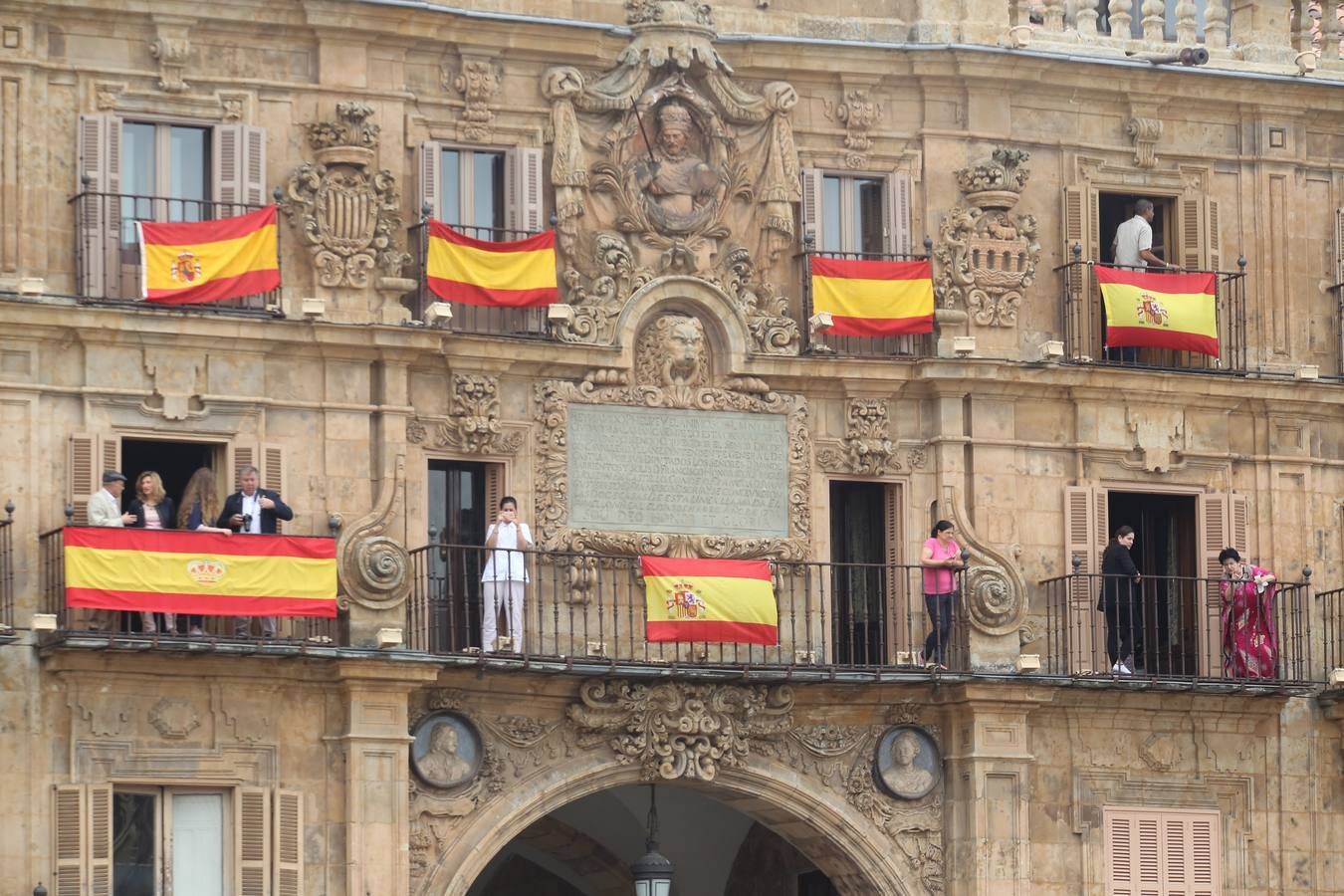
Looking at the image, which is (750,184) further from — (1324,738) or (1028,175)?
(1324,738)

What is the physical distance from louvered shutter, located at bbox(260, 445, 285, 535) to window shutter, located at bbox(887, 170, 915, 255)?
6.74 metres

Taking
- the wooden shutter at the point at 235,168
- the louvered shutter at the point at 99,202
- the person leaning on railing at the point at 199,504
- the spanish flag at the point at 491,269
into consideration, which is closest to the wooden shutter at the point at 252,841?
the person leaning on railing at the point at 199,504

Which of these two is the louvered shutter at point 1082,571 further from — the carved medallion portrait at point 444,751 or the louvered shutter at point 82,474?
the louvered shutter at point 82,474

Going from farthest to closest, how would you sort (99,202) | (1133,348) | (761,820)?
(1133,348) → (761,820) → (99,202)

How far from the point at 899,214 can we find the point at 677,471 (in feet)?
11.8

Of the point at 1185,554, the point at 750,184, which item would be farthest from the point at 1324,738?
the point at 750,184

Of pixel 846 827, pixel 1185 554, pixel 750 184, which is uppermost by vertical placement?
pixel 750 184

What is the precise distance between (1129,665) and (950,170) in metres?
5.31

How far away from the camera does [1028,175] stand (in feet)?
139

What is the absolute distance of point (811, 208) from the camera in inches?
1636

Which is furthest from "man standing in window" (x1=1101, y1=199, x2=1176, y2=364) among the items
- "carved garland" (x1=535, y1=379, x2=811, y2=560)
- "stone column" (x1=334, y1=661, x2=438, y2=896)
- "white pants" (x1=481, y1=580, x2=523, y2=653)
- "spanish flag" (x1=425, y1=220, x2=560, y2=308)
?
"stone column" (x1=334, y1=661, x2=438, y2=896)

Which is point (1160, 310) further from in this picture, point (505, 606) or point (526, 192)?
point (505, 606)

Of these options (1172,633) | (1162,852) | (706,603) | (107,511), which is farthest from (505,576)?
(1162,852)

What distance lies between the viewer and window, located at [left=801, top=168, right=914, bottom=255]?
41625 mm
